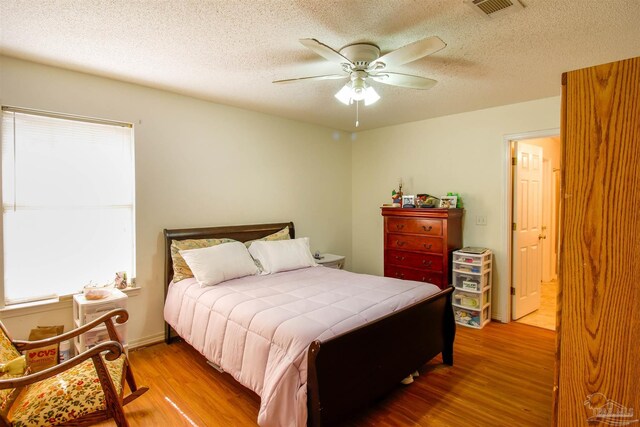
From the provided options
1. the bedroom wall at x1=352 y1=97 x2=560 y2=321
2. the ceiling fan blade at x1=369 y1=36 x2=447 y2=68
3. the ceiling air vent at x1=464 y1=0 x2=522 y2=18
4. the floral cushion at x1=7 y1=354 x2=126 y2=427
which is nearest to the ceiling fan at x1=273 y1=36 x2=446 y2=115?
the ceiling fan blade at x1=369 y1=36 x2=447 y2=68

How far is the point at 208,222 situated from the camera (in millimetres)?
3643

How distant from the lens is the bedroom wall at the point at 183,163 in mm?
2740

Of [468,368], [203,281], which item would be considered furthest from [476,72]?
[203,281]

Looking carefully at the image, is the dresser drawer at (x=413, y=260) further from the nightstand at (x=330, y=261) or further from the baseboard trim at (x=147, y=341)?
the baseboard trim at (x=147, y=341)

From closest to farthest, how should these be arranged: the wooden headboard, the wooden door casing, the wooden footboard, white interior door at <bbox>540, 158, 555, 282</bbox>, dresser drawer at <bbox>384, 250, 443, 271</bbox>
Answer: the wooden door casing → the wooden footboard → the wooden headboard → dresser drawer at <bbox>384, 250, 443, 271</bbox> → white interior door at <bbox>540, 158, 555, 282</bbox>

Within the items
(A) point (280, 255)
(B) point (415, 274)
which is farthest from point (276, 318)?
(B) point (415, 274)

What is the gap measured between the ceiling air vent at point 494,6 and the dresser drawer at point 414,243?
2480mm

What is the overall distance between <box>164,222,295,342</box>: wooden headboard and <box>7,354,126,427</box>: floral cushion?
1474mm

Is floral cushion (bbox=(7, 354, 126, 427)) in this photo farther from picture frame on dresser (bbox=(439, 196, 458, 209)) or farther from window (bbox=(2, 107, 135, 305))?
picture frame on dresser (bbox=(439, 196, 458, 209))

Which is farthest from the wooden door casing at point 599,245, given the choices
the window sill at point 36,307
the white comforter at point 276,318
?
the window sill at point 36,307

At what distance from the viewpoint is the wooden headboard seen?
328cm

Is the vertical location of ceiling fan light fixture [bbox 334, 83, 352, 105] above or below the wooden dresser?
above

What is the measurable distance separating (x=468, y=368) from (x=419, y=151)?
9.06ft

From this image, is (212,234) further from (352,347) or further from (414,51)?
→ (414,51)
